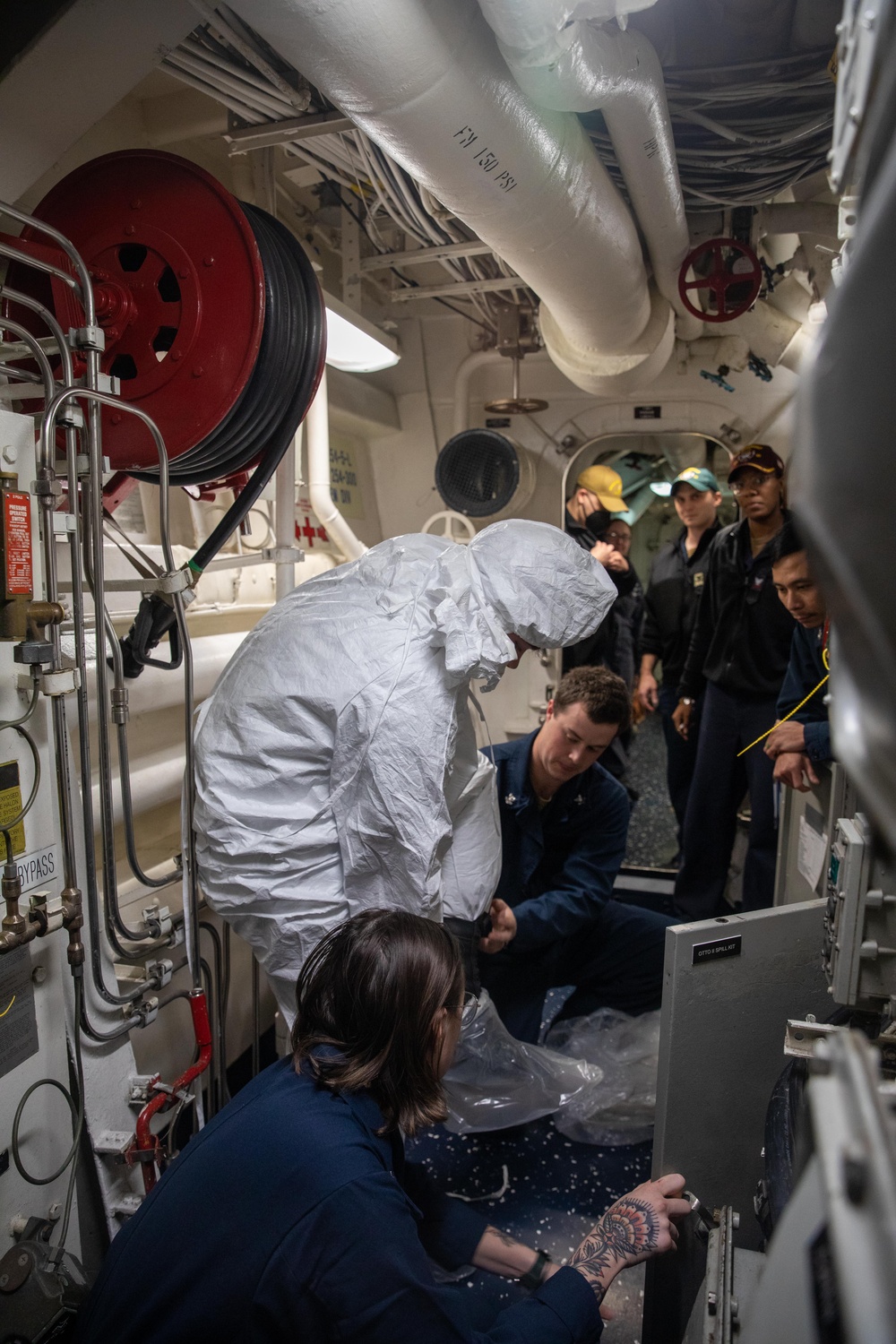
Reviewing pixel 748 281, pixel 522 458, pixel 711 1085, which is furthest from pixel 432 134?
pixel 522 458

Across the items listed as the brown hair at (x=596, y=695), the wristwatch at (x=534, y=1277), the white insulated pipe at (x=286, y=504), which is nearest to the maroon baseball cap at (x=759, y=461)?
the brown hair at (x=596, y=695)

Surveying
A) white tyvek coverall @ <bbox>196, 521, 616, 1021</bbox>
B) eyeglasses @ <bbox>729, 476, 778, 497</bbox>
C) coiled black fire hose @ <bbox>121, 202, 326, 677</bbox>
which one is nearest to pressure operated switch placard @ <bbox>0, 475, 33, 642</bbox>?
coiled black fire hose @ <bbox>121, 202, 326, 677</bbox>

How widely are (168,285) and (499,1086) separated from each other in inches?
73.7

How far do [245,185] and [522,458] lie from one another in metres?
1.52

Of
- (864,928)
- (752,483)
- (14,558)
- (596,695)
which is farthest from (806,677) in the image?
(14,558)

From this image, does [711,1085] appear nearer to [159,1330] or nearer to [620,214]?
[159,1330]

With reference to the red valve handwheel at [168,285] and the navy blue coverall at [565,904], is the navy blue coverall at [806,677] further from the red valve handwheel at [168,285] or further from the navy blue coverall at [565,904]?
the red valve handwheel at [168,285]

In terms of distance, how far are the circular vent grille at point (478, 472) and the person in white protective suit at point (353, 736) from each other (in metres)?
1.82

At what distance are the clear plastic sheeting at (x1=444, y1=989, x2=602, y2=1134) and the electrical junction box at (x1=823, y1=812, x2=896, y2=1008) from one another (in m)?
0.99

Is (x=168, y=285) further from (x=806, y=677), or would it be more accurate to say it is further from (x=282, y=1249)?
(x=806, y=677)

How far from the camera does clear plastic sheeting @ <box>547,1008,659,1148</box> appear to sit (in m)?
1.99

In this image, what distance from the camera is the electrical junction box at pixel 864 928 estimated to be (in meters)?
1.04

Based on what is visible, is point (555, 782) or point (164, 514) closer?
point (164, 514)

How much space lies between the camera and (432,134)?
1.24 metres
